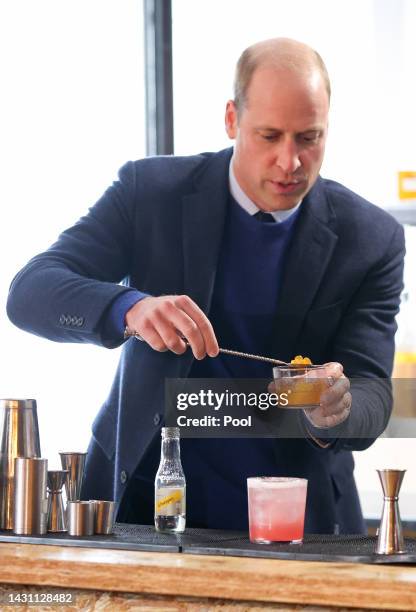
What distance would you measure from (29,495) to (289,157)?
0.87 metres

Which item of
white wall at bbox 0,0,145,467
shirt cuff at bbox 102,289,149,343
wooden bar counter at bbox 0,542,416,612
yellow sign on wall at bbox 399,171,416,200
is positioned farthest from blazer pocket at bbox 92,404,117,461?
yellow sign on wall at bbox 399,171,416,200

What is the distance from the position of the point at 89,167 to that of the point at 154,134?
0.41 m

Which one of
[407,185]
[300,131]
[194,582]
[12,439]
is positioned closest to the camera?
[194,582]

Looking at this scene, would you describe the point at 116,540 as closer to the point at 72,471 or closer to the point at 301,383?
the point at 72,471

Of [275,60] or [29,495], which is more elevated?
[275,60]

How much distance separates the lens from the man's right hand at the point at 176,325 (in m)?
2.01

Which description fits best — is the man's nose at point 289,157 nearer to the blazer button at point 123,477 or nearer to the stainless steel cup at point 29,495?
the blazer button at point 123,477

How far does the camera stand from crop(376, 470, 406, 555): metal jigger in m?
1.75

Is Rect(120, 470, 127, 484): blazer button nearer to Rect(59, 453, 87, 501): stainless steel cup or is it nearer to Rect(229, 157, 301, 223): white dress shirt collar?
Rect(59, 453, 87, 501): stainless steel cup

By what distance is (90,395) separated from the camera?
3822mm

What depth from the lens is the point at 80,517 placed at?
1.94 metres

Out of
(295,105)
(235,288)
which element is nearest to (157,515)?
(235,288)

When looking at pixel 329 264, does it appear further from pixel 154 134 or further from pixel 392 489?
pixel 154 134
